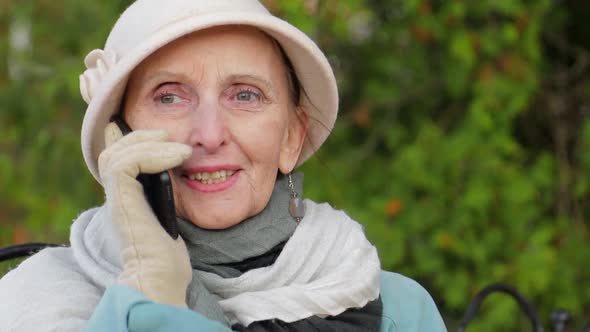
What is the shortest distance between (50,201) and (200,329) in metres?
3.15

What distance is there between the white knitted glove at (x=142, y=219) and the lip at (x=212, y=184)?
144mm

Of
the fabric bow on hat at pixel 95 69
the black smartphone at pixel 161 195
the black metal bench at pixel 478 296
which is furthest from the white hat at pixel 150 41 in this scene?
the black metal bench at pixel 478 296

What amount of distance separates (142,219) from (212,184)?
0.25 meters

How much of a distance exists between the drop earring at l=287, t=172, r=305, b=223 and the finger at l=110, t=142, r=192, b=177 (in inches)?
16.5

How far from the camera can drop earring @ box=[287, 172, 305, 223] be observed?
2.07 metres

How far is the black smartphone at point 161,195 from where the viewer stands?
171cm

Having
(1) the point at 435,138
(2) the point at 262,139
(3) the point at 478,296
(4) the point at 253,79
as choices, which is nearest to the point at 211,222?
(2) the point at 262,139

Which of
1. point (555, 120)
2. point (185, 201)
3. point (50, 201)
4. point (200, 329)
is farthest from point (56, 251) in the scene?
point (555, 120)

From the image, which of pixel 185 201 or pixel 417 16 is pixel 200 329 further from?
pixel 417 16

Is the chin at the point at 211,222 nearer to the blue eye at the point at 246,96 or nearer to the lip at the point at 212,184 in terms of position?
the lip at the point at 212,184

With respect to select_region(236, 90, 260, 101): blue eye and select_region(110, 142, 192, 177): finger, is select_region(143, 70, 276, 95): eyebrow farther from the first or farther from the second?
select_region(110, 142, 192, 177): finger

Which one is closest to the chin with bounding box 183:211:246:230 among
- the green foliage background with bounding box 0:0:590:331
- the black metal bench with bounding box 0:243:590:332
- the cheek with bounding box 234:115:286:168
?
the cheek with bounding box 234:115:286:168

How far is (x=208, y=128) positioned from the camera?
1838 mm

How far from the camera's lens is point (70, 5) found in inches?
181
